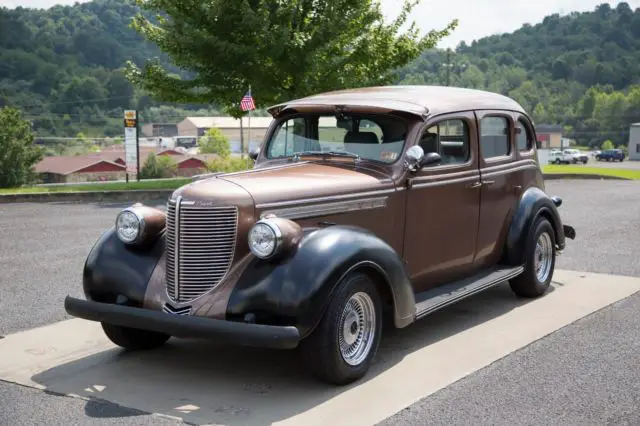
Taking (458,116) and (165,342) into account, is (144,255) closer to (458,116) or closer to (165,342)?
(165,342)

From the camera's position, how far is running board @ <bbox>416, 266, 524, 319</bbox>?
638cm

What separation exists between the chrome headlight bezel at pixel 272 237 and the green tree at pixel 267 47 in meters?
17.1

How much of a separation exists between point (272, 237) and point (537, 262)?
3.93 meters

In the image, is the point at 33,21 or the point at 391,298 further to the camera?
the point at 33,21

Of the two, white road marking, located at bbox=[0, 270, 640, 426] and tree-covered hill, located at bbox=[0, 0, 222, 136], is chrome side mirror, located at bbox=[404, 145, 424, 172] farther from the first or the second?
tree-covered hill, located at bbox=[0, 0, 222, 136]

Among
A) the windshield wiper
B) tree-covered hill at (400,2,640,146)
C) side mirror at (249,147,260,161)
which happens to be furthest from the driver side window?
tree-covered hill at (400,2,640,146)

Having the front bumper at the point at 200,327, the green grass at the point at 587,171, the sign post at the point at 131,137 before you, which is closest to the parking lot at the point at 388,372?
the front bumper at the point at 200,327

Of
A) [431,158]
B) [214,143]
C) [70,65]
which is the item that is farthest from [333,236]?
[70,65]

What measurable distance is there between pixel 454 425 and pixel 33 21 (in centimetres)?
18237

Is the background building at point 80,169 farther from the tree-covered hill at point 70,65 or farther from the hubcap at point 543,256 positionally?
the hubcap at point 543,256

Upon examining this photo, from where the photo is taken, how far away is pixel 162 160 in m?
85.7

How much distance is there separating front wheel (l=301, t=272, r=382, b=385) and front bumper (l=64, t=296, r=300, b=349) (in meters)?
0.25

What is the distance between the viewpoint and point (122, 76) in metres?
122

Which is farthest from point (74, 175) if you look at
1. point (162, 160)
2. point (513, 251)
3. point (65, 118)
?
point (513, 251)
